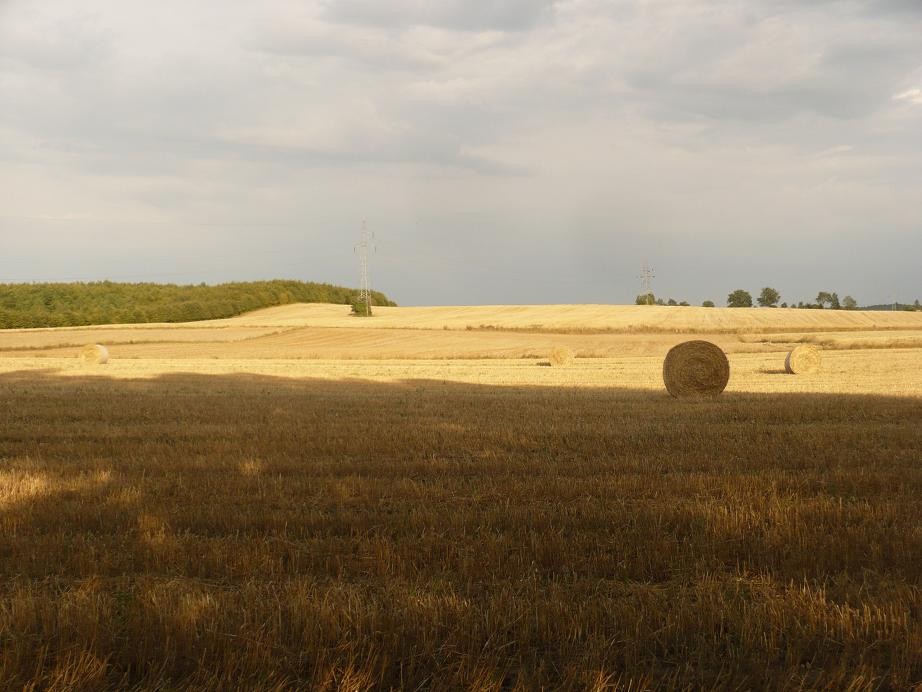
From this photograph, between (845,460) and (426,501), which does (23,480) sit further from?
(845,460)

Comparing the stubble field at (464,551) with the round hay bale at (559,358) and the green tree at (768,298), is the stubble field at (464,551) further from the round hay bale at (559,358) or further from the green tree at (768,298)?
the green tree at (768,298)

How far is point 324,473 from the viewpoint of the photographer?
28.6 feet

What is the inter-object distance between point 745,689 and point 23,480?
23.1 feet

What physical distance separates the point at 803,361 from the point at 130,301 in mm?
73057

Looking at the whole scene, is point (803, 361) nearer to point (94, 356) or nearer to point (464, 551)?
point (464, 551)

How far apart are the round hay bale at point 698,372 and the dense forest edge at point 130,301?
63436 millimetres

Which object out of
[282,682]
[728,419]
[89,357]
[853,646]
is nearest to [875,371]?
[728,419]

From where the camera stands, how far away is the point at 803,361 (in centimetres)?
2736

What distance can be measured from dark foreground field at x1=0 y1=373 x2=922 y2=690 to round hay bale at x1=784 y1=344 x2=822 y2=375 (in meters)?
16.8

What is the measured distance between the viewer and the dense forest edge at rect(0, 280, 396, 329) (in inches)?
2867

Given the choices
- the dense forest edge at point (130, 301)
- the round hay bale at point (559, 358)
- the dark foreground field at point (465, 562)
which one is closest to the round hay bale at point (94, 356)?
the round hay bale at point (559, 358)

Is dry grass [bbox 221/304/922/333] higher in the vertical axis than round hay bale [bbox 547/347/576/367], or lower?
higher

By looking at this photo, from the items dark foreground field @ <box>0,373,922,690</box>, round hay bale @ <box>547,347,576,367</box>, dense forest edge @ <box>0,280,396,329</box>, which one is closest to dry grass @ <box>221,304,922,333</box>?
dense forest edge @ <box>0,280,396,329</box>

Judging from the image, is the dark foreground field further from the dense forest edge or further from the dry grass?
the dense forest edge
